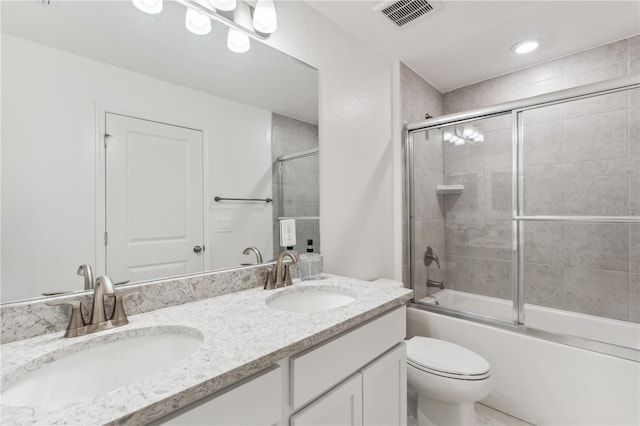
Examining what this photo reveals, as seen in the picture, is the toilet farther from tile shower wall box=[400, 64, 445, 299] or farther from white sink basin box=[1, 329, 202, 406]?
white sink basin box=[1, 329, 202, 406]

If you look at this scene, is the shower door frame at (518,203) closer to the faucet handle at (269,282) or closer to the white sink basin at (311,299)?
the white sink basin at (311,299)

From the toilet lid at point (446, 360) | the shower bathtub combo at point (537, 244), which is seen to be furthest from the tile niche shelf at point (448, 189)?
the toilet lid at point (446, 360)

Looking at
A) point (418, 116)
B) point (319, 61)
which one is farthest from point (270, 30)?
point (418, 116)

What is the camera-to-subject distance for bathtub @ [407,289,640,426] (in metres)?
1.43

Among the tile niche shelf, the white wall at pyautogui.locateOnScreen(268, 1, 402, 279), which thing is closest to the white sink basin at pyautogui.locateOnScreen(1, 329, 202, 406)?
the white wall at pyautogui.locateOnScreen(268, 1, 402, 279)

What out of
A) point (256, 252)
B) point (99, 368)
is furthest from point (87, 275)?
point (256, 252)

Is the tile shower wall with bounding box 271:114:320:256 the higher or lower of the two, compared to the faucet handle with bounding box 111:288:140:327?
higher

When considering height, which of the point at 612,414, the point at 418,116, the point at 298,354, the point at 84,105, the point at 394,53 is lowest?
the point at 612,414

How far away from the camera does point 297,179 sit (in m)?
1.50

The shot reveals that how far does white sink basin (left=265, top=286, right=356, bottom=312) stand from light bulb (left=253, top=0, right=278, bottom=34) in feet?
3.70

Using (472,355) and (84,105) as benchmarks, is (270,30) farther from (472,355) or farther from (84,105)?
(472,355)

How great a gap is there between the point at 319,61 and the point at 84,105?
113 centimetres

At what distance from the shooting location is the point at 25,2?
0.80 meters

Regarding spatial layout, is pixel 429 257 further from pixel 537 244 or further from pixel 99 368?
pixel 99 368
